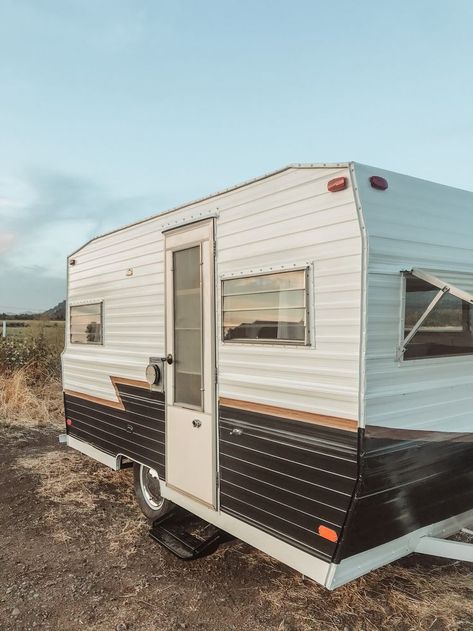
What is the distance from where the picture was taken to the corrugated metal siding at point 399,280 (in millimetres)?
2752

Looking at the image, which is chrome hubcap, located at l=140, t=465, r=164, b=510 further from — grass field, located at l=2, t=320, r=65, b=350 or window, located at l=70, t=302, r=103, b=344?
grass field, located at l=2, t=320, r=65, b=350

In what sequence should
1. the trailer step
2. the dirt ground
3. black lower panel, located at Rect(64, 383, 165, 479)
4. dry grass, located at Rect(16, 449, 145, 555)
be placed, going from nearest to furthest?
the dirt ground, the trailer step, black lower panel, located at Rect(64, 383, 165, 479), dry grass, located at Rect(16, 449, 145, 555)

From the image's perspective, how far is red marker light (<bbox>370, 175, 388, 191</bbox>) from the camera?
9.43 feet

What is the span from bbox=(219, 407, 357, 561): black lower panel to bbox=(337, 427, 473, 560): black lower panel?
0.09 meters

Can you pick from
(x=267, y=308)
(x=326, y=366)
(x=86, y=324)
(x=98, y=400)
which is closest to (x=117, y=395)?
(x=98, y=400)

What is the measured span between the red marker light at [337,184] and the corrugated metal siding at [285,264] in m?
0.03

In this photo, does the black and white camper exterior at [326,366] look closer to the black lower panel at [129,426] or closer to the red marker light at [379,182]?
the red marker light at [379,182]

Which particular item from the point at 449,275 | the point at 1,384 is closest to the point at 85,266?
the point at 449,275

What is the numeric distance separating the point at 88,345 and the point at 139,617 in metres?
3.19

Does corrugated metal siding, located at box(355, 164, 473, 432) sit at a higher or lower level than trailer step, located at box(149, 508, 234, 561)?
higher

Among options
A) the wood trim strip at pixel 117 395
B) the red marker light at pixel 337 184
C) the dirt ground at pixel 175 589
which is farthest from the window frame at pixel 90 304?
the red marker light at pixel 337 184

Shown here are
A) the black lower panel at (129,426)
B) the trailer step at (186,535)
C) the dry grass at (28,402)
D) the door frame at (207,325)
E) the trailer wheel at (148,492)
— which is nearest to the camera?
the door frame at (207,325)

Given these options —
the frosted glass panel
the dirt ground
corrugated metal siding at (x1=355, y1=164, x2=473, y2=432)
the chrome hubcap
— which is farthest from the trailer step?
corrugated metal siding at (x1=355, y1=164, x2=473, y2=432)

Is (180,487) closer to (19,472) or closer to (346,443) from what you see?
(346,443)
